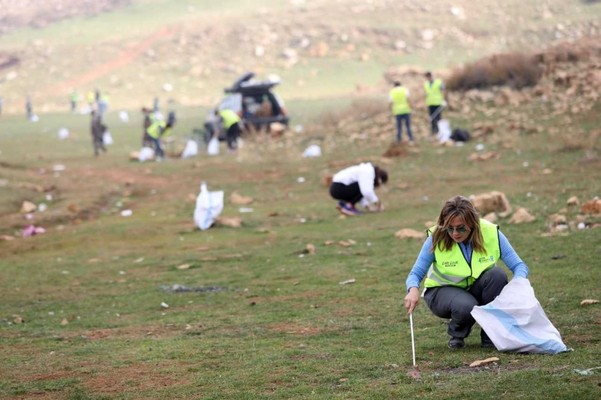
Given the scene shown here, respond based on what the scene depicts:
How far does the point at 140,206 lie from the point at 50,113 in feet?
129

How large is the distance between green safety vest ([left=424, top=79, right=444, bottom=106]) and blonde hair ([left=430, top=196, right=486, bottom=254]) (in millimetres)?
21338

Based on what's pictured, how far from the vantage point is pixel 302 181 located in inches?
991

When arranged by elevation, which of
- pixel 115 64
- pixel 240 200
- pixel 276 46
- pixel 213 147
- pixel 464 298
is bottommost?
pixel 240 200

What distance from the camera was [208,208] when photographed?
731 inches

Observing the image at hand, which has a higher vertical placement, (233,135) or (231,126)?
(231,126)

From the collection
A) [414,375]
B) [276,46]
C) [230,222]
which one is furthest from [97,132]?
[276,46]

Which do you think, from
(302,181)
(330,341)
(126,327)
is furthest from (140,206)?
(330,341)

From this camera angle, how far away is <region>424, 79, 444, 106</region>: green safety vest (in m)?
29.0

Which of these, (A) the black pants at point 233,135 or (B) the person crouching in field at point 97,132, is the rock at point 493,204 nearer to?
(A) the black pants at point 233,135

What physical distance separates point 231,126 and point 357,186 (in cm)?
1439

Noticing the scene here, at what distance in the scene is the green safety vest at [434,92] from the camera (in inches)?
1142

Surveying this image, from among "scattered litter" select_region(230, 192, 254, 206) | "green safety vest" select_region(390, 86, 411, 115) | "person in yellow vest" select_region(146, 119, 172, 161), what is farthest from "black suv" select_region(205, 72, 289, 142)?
"scattered litter" select_region(230, 192, 254, 206)

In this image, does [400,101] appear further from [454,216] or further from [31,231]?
[454,216]

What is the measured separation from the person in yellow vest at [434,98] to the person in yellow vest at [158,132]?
7.86 m
